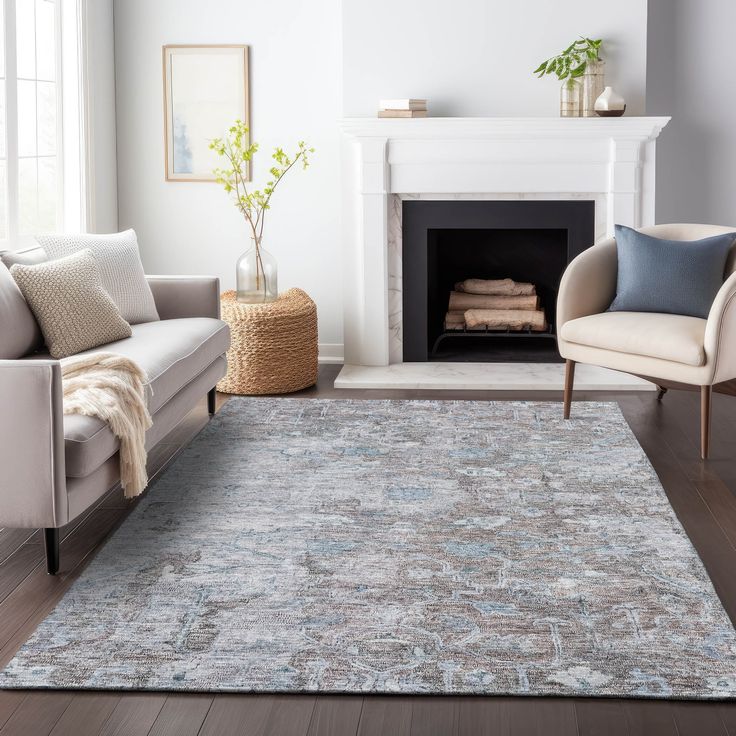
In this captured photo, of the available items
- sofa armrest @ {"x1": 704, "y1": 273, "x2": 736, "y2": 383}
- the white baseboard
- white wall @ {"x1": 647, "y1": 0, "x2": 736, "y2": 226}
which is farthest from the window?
white wall @ {"x1": 647, "y1": 0, "x2": 736, "y2": 226}

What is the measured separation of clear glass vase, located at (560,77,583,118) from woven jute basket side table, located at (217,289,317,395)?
5.66ft

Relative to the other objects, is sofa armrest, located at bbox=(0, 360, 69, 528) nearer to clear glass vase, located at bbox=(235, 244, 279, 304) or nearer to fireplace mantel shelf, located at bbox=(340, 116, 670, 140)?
clear glass vase, located at bbox=(235, 244, 279, 304)

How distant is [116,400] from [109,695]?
1.09 meters

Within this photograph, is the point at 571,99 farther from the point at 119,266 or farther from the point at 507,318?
the point at 119,266

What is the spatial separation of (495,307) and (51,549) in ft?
11.5

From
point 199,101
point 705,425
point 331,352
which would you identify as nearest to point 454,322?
point 331,352

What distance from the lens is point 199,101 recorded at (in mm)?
5699

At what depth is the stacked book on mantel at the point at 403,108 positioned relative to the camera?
5180 mm

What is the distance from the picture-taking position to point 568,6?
17.1 ft

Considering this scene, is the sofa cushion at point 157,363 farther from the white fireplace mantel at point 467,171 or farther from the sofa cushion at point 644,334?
the sofa cushion at point 644,334

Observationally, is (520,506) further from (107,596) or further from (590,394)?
(590,394)

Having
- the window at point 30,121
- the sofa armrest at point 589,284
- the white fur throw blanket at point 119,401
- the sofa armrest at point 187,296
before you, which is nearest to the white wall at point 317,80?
the window at point 30,121

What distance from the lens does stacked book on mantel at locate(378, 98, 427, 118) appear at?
17.0 ft

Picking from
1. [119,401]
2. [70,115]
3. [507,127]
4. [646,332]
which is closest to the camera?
[119,401]
